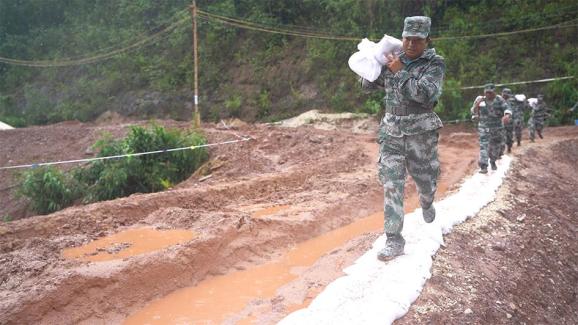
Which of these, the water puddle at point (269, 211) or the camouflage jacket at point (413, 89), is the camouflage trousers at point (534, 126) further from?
the camouflage jacket at point (413, 89)

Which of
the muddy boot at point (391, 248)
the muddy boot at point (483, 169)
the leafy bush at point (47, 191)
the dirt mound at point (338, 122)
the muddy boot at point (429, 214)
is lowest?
the leafy bush at point (47, 191)

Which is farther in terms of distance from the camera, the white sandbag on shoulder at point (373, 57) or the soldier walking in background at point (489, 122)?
the soldier walking in background at point (489, 122)

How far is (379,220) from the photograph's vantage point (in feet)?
26.7

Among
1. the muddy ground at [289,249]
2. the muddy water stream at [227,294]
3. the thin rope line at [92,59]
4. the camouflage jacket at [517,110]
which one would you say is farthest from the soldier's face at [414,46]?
the thin rope line at [92,59]

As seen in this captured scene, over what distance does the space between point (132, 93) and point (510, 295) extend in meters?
30.8

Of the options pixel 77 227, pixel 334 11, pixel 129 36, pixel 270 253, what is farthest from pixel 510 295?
pixel 129 36

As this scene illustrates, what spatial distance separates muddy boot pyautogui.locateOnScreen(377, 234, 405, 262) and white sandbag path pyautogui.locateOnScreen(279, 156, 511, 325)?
6cm

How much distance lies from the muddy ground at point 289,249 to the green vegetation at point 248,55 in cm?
1148

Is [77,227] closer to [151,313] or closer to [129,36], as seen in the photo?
[151,313]

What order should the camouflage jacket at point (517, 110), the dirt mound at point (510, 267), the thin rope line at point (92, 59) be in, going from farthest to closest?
the thin rope line at point (92, 59) → the camouflage jacket at point (517, 110) → the dirt mound at point (510, 267)

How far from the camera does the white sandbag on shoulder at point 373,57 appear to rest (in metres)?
4.57

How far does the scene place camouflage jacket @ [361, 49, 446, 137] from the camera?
14.7ft

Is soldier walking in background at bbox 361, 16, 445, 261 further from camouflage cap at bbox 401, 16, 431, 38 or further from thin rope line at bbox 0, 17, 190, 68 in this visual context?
thin rope line at bbox 0, 17, 190, 68

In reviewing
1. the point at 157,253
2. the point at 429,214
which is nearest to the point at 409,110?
the point at 429,214
